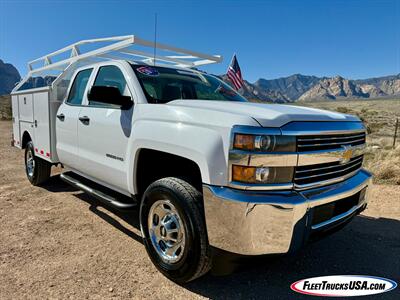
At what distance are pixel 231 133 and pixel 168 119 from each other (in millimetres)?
736

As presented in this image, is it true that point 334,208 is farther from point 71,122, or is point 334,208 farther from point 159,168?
point 71,122

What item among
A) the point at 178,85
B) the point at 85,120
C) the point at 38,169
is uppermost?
the point at 178,85

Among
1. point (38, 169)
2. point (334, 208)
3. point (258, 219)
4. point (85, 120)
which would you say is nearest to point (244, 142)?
point (258, 219)

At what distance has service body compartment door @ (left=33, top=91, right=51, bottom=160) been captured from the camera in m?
5.00

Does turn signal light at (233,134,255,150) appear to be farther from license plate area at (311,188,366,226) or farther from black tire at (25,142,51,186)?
black tire at (25,142,51,186)

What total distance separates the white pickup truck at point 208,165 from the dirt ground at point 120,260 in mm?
288

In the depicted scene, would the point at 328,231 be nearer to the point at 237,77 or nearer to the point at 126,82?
the point at 126,82

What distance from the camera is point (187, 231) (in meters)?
2.52

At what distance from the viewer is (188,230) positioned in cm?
251

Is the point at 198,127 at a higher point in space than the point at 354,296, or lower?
higher

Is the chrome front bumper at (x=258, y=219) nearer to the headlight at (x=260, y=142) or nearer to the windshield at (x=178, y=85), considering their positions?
the headlight at (x=260, y=142)

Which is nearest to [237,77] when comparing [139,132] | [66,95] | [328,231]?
[66,95]

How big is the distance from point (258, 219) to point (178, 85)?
2.18 metres

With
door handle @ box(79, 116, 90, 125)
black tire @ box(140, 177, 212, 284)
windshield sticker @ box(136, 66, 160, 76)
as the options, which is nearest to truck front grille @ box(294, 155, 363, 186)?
black tire @ box(140, 177, 212, 284)
